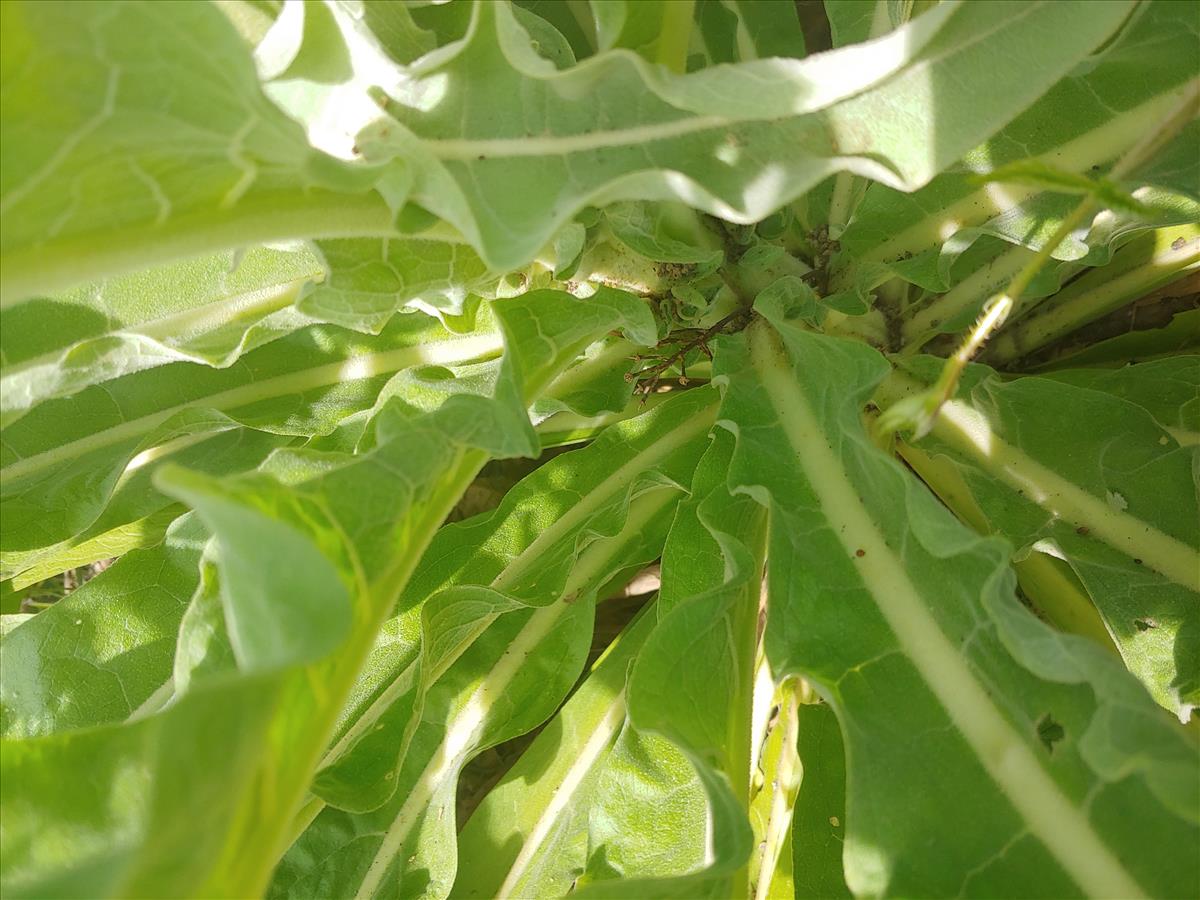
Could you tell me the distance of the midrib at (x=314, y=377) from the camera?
1.03 meters

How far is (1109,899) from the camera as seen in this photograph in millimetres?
601

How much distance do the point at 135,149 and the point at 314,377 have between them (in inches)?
21.1

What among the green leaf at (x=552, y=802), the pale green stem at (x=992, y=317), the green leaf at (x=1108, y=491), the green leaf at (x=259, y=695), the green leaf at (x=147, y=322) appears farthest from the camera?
the green leaf at (x=552, y=802)

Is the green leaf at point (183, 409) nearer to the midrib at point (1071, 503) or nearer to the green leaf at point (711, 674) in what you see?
the green leaf at point (711, 674)

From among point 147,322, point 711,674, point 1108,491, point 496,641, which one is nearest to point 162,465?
point 147,322

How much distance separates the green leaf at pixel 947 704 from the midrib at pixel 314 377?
1.36 feet

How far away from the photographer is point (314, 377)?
1.08 m

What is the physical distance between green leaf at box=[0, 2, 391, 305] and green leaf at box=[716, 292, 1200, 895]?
1.36ft

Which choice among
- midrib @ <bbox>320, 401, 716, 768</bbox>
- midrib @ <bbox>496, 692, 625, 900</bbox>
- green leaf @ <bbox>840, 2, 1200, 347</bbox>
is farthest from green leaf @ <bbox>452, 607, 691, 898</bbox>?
green leaf @ <bbox>840, 2, 1200, 347</bbox>

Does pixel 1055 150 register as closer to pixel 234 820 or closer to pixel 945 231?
pixel 945 231

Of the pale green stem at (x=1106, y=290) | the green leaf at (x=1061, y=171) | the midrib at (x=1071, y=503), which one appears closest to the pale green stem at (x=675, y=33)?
the green leaf at (x=1061, y=171)

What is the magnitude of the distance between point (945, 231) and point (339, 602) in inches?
28.2

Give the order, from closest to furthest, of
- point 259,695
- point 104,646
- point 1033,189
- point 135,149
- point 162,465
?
point 259,695, point 135,149, point 1033,189, point 104,646, point 162,465

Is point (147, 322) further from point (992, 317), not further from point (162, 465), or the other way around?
point (992, 317)
